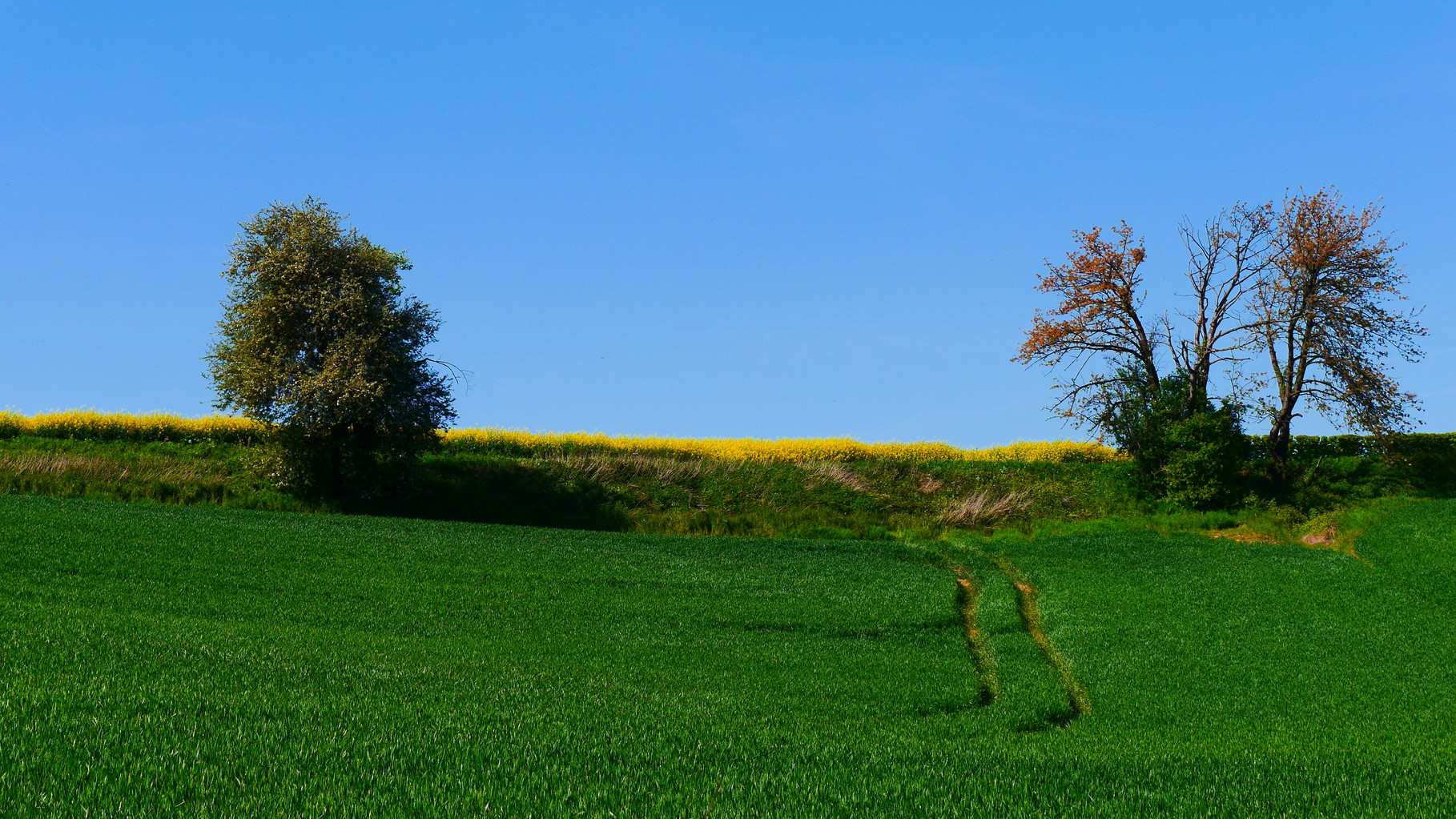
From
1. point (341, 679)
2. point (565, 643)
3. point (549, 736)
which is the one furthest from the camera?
point (565, 643)

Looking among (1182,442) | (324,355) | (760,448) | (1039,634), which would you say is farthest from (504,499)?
(1182,442)

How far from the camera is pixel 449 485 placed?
40781 millimetres

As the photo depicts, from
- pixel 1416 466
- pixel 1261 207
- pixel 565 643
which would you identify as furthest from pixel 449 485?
pixel 1416 466

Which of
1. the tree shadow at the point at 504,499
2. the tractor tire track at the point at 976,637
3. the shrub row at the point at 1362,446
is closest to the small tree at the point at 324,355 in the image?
the tree shadow at the point at 504,499

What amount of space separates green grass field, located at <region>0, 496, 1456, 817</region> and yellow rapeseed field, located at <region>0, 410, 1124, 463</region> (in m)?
16.5

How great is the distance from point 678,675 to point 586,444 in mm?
35610

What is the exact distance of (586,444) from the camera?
50812 millimetres

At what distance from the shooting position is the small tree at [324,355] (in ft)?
119

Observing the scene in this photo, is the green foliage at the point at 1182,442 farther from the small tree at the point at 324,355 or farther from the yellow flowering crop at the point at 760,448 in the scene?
the small tree at the point at 324,355

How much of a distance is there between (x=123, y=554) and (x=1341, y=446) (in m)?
47.3

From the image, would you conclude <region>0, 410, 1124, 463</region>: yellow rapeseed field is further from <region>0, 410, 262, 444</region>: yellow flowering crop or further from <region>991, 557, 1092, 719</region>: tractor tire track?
<region>991, 557, 1092, 719</region>: tractor tire track

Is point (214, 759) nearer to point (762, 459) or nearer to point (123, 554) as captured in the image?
point (123, 554)

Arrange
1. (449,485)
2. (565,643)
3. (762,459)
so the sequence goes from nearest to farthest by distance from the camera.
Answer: (565,643) < (449,485) < (762,459)

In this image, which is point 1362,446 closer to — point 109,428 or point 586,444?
point 586,444
